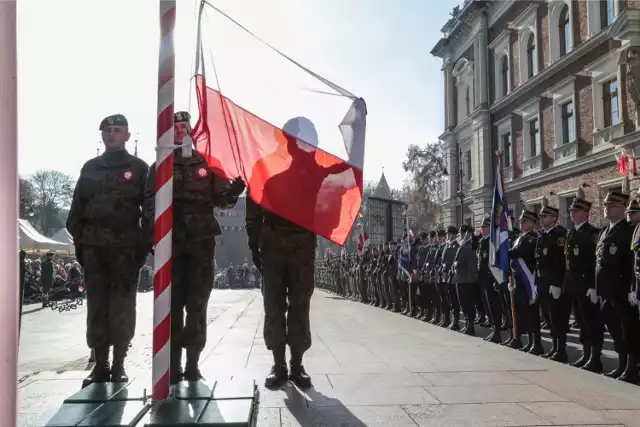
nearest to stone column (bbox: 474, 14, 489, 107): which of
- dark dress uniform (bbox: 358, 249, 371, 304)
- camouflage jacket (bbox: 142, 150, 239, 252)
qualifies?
dark dress uniform (bbox: 358, 249, 371, 304)

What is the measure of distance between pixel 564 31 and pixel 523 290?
21.8 meters

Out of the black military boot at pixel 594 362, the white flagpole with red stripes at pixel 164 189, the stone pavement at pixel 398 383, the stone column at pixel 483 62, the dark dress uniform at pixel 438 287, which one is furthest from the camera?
the stone column at pixel 483 62

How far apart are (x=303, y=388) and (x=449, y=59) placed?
3944 cm

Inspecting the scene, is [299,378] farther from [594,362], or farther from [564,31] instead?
[564,31]

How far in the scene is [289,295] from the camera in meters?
5.67

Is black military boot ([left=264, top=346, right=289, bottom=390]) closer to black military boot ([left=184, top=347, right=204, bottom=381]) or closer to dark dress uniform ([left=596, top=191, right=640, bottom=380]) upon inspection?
black military boot ([left=184, top=347, right=204, bottom=381])

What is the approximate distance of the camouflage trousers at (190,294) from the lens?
5.00m

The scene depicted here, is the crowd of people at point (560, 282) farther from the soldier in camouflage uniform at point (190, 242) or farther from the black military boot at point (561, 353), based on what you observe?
the soldier in camouflage uniform at point (190, 242)

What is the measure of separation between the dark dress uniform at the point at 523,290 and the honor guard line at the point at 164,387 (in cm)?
569

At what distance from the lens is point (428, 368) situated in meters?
6.69

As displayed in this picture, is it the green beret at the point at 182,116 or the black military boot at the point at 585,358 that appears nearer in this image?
Result: the green beret at the point at 182,116

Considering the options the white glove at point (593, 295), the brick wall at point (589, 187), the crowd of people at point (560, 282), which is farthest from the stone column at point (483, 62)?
the white glove at point (593, 295)

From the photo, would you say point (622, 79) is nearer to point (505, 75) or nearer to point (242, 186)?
point (505, 75)

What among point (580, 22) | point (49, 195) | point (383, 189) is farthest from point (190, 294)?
point (383, 189)
